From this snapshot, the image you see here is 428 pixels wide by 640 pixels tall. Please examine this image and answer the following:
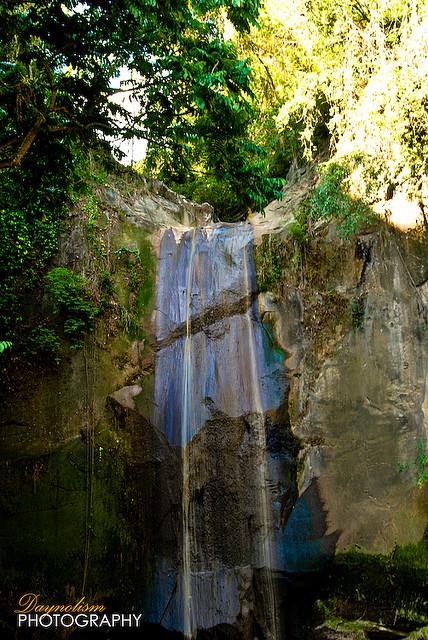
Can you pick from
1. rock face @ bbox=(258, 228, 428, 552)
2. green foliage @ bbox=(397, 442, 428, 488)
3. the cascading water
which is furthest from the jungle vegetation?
green foliage @ bbox=(397, 442, 428, 488)

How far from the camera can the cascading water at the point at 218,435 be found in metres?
6.07

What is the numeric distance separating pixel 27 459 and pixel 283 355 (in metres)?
3.85

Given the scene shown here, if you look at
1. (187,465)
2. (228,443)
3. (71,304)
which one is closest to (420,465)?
(228,443)

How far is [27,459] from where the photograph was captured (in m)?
6.69

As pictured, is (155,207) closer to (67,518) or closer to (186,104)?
(186,104)

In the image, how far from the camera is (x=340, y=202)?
659 centimetres

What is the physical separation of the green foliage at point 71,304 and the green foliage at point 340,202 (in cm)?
371

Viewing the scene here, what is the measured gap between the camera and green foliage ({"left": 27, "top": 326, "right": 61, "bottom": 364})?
7.08 meters

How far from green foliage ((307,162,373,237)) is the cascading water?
135 centimetres

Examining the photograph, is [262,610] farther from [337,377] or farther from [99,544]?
[337,377]

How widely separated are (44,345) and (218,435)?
9.42 ft

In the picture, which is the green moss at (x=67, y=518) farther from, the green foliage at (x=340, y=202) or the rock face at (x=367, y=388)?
the green foliage at (x=340, y=202)

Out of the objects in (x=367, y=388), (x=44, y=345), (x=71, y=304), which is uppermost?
(x=71, y=304)

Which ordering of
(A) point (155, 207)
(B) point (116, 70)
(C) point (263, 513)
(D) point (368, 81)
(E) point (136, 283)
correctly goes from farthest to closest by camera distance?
(A) point (155, 207) < (E) point (136, 283) < (D) point (368, 81) < (C) point (263, 513) < (B) point (116, 70)
